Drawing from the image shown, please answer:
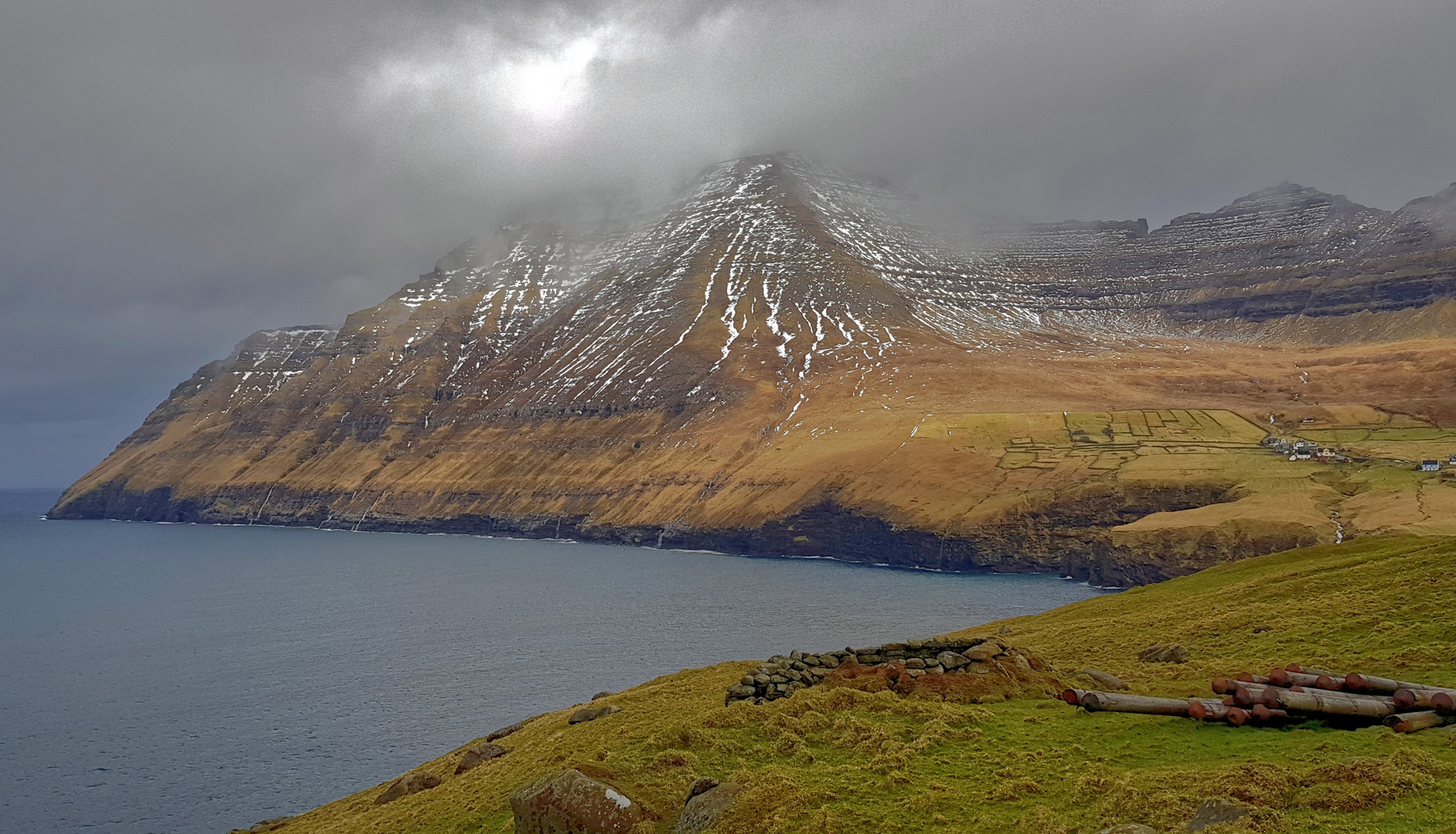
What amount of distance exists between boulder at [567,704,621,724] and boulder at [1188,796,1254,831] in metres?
22.2

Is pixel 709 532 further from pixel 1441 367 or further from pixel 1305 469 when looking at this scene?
pixel 1441 367

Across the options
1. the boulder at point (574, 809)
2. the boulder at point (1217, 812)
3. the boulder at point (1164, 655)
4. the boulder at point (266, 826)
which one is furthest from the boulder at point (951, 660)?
the boulder at point (266, 826)

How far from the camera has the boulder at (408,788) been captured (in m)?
34.8

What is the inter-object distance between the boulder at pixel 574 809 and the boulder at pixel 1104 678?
1584 cm

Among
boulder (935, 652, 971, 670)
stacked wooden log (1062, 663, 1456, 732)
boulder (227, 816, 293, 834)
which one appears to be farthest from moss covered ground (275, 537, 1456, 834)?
boulder (935, 652, 971, 670)

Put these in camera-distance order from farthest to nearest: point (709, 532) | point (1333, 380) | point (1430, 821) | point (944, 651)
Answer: point (1333, 380), point (709, 532), point (944, 651), point (1430, 821)

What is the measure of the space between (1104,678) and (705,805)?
15151 millimetres

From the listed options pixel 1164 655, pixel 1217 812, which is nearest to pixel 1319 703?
pixel 1217 812

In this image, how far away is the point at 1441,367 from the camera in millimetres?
180375

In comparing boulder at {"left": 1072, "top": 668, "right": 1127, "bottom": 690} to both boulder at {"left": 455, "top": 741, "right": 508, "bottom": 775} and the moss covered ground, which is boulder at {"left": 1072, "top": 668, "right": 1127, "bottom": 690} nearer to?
the moss covered ground

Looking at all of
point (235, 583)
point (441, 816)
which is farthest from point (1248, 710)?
point (235, 583)

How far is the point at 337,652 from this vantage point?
93.1 metres

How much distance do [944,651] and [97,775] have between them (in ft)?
175

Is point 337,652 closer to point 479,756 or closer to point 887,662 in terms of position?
point 479,756
